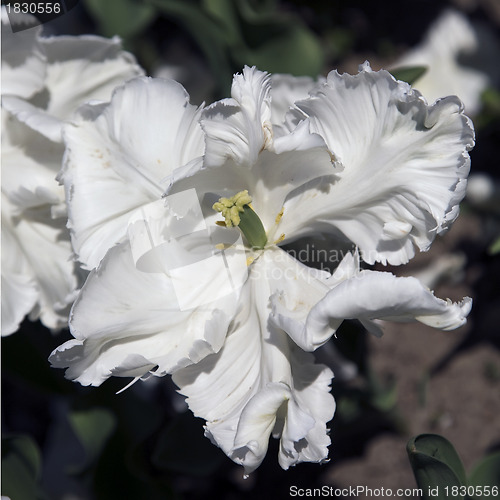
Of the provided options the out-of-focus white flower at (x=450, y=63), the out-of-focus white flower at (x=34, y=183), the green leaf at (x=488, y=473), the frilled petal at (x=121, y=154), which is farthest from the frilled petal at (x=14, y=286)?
the out-of-focus white flower at (x=450, y=63)

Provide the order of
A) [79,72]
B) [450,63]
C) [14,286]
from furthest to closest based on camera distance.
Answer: [450,63]
[79,72]
[14,286]

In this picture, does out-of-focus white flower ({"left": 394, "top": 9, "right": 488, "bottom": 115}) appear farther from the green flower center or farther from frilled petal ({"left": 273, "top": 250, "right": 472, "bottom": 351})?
frilled petal ({"left": 273, "top": 250, "right": 472, "bottom": 351})

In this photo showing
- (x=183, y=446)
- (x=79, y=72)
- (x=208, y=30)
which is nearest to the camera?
(x=79, y=72)

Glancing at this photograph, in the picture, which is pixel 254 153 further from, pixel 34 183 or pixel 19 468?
pixel 19 468

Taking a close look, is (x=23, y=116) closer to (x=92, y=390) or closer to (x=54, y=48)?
(x=54, y=48)

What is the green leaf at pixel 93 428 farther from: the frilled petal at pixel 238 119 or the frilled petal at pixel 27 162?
the frilled petal at pixel 238 119

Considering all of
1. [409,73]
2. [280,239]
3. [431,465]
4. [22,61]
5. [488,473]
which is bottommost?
[488,473]

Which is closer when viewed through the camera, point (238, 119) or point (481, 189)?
point (238, 119)

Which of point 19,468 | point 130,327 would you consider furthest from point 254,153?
point 19,468
